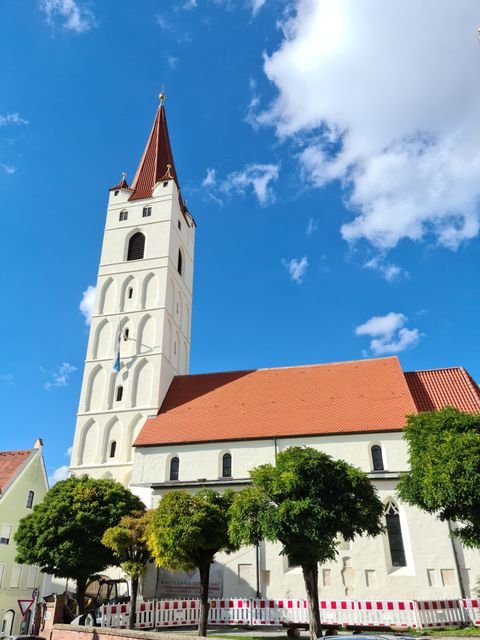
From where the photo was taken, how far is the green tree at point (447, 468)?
1750cm

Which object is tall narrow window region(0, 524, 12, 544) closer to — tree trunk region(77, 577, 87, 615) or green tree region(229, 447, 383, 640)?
tree trunk region(77, 577, 87, 615)

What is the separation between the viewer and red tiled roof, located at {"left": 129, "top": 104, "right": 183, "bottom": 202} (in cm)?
4409

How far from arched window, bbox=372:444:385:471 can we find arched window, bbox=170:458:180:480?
1118 centimetres

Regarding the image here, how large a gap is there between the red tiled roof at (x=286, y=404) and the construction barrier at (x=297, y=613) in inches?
375

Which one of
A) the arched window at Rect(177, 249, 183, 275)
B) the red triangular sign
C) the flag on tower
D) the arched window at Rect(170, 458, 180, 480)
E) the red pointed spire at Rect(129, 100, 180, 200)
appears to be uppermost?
the red pointed spire at Rect(129, 100, 180, 200)

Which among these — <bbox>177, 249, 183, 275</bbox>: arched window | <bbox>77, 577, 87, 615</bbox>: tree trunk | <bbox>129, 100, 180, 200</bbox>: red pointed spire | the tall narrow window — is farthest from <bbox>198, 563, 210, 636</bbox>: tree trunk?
<bbox>129, 100, 180, 200</bbox>: red pointed spire

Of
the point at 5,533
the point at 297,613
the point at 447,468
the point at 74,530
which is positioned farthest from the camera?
the point at 5,533

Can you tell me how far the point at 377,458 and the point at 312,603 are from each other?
11.8 meters

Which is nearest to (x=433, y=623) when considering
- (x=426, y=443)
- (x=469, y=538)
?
(x=469, y=538)

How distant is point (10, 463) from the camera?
1399 inches

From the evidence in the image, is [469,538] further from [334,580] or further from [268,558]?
[268,558]

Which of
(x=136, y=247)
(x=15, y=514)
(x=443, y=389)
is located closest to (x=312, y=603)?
(x=443, y=389)

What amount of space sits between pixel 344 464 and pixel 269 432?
1032 centimetres

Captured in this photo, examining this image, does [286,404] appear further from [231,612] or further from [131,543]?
[131,543]
